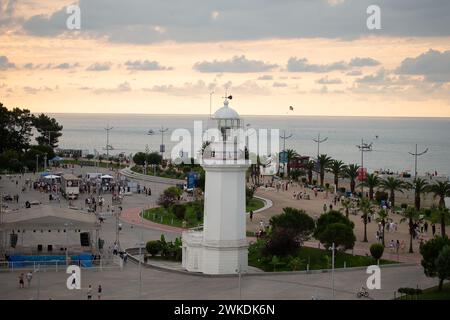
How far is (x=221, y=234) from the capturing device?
3822cm

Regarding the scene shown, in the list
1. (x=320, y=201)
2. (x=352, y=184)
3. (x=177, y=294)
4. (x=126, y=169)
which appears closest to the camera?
(x=177, y=294)

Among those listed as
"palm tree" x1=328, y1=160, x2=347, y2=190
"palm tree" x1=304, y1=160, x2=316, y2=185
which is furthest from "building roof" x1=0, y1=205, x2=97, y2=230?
"palm tree" x1=304, y1=160, x2=316, y2=185

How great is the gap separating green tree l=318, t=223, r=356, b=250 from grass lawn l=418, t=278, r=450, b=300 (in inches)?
290

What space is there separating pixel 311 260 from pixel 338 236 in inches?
71.8

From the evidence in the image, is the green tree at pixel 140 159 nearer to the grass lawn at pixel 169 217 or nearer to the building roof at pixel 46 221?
the grass lawn at pixel 169 217

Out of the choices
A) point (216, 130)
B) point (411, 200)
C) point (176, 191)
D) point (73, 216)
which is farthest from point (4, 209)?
point (411, 200)

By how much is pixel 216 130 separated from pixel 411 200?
45.9 m

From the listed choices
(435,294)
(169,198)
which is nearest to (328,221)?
(435,294)

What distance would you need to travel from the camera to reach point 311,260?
41.4m

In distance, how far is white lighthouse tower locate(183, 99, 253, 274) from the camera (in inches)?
1502

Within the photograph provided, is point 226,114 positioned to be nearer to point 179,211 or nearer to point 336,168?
point 179,211

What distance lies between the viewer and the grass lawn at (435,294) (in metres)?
32.5

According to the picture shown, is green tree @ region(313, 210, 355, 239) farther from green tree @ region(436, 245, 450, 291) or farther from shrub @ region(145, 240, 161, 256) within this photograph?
green tree @ region(436, 245, 450, 291)

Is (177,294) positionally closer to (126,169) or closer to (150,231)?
(150,231)
